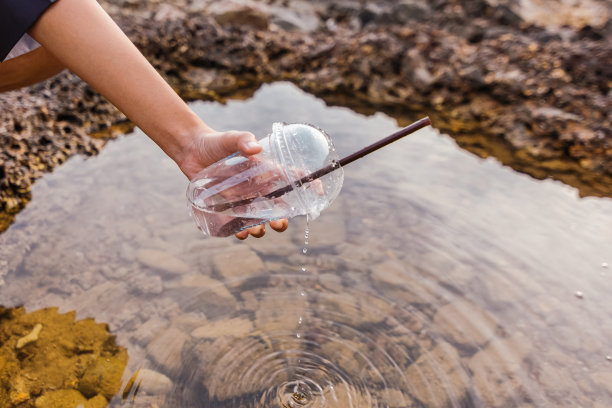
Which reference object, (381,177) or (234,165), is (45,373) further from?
(381,177)

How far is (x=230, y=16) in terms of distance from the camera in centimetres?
648

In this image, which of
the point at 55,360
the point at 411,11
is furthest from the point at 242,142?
the point at 411,11

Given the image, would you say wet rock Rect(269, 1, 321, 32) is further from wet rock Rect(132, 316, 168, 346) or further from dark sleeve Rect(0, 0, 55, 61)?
dark sleeve Rect(0, 0, 55, 61)

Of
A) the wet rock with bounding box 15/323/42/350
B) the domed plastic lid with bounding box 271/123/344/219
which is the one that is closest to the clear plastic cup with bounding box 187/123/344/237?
the domed plastic lid with bounding box 271/123/344/219

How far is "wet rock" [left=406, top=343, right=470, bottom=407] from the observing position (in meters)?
2.02

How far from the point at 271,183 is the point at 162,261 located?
1.13 meters

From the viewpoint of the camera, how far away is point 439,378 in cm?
210

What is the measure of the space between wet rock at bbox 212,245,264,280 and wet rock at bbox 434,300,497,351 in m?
1.06

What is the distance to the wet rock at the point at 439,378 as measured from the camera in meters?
2.02

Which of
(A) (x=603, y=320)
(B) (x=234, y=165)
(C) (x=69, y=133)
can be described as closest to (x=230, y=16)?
(C) (x=69, y=133)

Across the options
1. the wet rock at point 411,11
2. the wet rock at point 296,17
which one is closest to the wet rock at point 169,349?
the wet rock at point 296,17

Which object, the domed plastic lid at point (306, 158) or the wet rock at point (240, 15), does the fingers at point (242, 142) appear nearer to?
the domed plastic lid at point (306, 158)

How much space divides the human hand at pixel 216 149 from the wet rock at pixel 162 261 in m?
0.76

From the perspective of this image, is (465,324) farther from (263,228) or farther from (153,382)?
(153,382)
